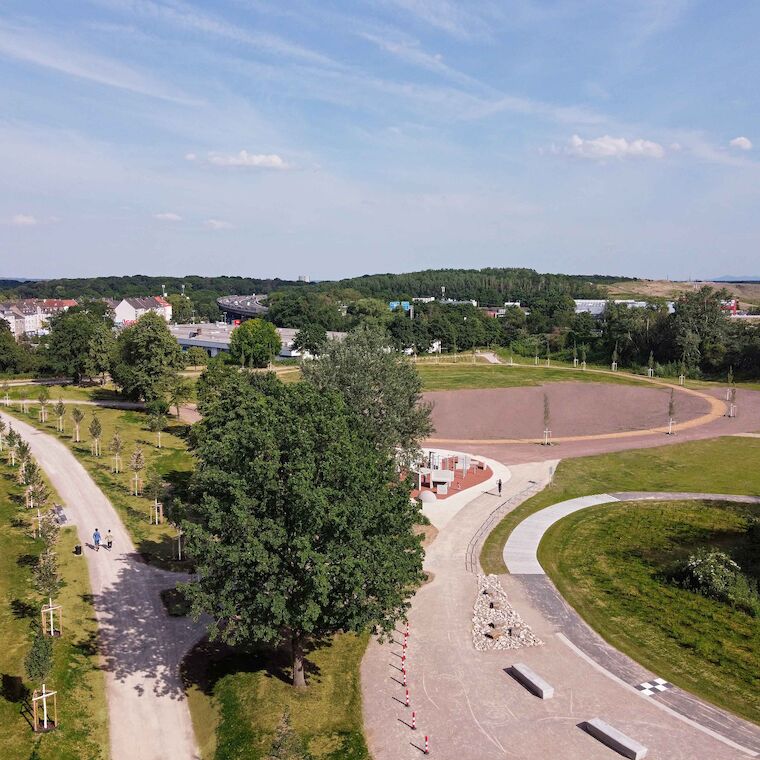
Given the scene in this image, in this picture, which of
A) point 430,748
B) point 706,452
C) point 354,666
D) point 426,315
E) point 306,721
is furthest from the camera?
point 426,315

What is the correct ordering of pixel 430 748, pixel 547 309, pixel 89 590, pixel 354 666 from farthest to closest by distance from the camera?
pixel 547 309 < pixel 89 590 < pixel 354 666 < pixel 430 748

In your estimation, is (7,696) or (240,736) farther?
(7,696)

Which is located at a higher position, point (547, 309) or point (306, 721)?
point (547, 309)

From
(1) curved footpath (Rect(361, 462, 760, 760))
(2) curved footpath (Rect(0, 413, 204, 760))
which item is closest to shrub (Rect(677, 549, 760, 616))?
(1) curved footpath (Rect(361, 462, 760, 760))

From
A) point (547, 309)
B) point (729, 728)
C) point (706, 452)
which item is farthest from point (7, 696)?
point (547, 309)

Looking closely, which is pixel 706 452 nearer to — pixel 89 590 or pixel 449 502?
pixel 449 502

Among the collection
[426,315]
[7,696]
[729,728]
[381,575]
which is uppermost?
[426,315]

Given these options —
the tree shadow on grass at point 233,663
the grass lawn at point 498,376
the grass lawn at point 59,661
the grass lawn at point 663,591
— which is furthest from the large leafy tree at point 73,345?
the grass lawn at point 663,591
